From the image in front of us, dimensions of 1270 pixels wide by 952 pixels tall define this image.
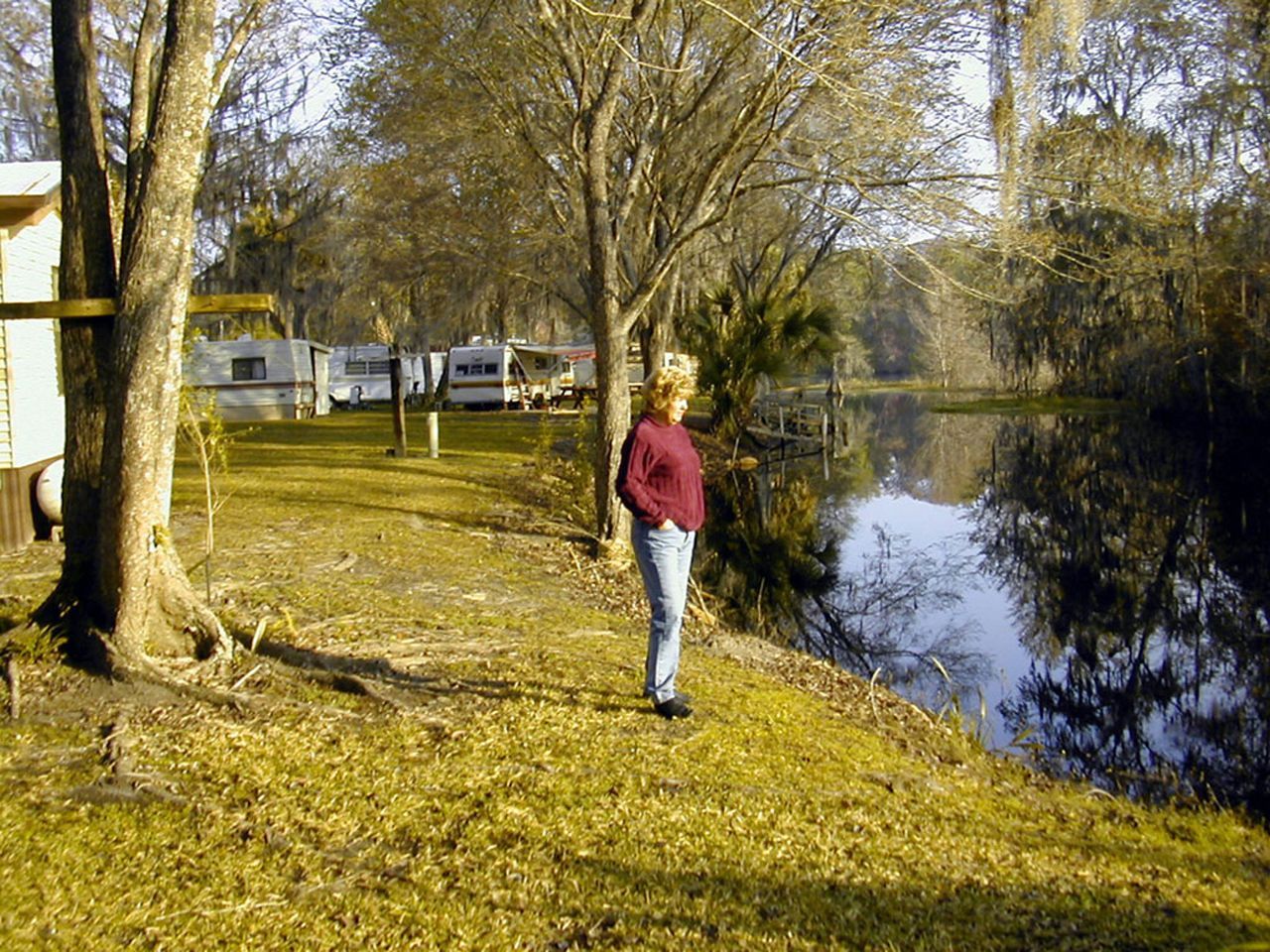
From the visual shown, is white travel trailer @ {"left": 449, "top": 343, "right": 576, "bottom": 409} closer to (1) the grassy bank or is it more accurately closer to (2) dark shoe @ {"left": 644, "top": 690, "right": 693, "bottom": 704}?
(1) the grassy bank

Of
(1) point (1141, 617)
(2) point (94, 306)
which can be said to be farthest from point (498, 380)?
(2) point (94, 306)

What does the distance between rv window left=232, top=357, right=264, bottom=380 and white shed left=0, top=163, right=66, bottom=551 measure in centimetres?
2206

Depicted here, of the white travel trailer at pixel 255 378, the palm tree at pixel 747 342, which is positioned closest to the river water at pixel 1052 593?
the palm tree at pixel 747 342

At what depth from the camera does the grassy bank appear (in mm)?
3744

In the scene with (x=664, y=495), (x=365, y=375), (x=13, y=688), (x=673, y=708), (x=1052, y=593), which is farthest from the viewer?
(x=365, y=375)

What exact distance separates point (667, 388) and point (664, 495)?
0.55 metres

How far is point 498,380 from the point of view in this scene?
3956 cm

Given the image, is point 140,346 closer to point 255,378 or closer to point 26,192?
point 26,192

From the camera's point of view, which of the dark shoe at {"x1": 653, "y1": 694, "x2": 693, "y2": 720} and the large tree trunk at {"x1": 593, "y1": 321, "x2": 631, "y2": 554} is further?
the large tree trunk at {"x1": 593, "y1": 321, "x2": 631, "y2": 554}

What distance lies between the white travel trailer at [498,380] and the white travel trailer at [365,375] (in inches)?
197

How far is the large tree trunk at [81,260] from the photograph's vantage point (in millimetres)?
6102

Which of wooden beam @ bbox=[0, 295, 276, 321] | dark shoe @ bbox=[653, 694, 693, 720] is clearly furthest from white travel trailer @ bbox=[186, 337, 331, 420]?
dark shoe @ bbox=[653, 694, 693, 720]

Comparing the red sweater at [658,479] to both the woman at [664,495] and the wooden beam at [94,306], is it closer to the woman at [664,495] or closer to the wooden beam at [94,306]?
the woman at [664,495]

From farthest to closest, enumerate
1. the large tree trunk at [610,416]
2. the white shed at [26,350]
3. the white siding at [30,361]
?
1. the large tree trunk at [610,416]
2. the white siding at [30,361]
3. the white shed at [26,350]
